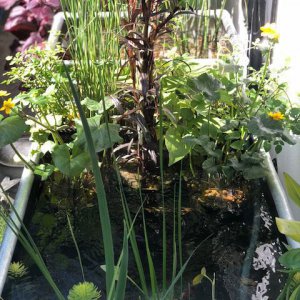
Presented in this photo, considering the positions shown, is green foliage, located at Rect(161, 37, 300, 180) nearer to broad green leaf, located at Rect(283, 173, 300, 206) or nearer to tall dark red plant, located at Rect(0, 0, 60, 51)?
broad green leaf, located at Rect(283, 173, 300, 206)

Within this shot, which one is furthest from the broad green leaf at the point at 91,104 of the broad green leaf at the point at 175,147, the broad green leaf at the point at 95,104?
the broad green leaf at the point at 175,147

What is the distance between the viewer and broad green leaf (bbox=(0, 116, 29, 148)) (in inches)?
64.9

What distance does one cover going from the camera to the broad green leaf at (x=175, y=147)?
5.89 feet

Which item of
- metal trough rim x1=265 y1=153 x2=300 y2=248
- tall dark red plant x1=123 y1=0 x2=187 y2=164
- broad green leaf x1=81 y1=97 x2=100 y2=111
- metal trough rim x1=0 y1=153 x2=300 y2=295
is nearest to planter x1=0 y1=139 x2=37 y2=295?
metal trough rim x1=0 y1=153 x2=300 y2=295

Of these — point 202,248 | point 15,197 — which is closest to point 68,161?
point 15,197

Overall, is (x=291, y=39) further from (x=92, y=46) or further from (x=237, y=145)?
(x=92, y=46)

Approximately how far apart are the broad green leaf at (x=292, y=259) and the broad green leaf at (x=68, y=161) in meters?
0.66

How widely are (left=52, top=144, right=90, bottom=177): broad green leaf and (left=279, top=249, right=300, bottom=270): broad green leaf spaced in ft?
2.17

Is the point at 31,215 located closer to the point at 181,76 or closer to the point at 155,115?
the point at 155,115

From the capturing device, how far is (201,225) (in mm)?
1774

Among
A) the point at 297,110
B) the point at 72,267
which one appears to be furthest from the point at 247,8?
the point at 72,267

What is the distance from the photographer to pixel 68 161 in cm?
175

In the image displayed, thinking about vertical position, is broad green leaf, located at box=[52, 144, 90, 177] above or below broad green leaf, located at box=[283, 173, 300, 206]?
below

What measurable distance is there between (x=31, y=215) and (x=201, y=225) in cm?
50
